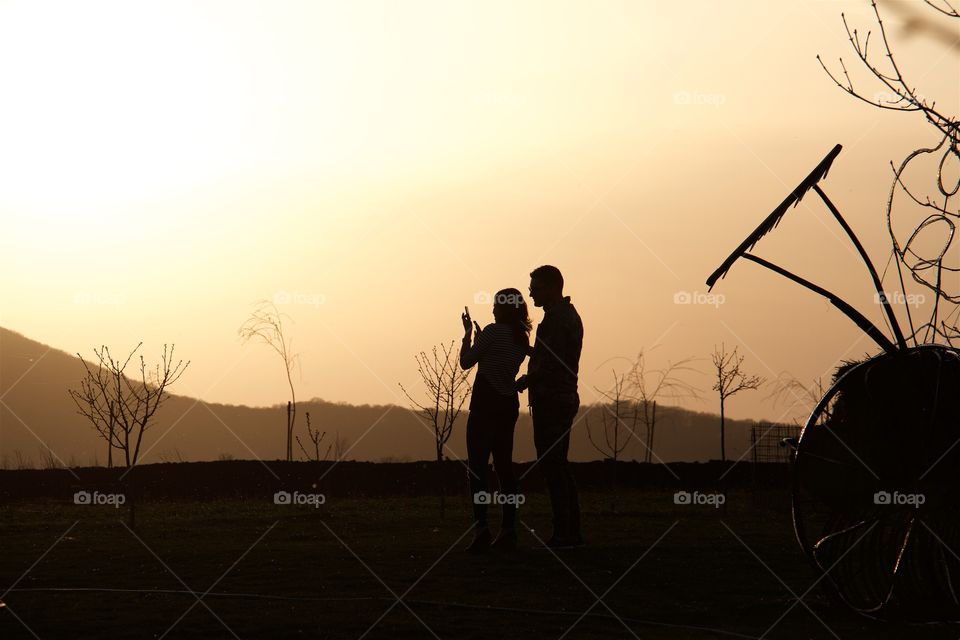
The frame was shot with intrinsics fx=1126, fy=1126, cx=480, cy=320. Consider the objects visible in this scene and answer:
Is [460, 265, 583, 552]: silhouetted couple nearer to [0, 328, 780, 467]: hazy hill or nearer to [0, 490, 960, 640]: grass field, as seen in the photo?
[0, 490, 960, 640]: grass field

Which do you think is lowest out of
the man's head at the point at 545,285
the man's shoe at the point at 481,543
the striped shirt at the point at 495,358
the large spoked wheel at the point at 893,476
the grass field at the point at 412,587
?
the grass field at the point at 412,587

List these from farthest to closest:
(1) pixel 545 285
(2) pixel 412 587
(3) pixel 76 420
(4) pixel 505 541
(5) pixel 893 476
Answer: (3) pixel 76 420 → (1) pixel 545 285 → (4) pixel 505 541 → (2) pixel 412 587 → (5) pixel 893 476

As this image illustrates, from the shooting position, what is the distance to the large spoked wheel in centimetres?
545

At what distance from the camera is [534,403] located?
8.52 meters

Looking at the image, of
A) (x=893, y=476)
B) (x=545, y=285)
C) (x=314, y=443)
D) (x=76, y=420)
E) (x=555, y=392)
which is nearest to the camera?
(x=893, y=476)

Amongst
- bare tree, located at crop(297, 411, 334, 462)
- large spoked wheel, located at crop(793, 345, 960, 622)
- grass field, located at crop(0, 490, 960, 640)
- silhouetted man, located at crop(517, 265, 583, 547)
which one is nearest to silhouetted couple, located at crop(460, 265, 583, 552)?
silhouetted man, located at crop(517, 265, 583, 547)

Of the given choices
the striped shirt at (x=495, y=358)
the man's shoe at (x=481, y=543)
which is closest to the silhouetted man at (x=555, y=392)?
the striped shirt at (x=495, y=358)

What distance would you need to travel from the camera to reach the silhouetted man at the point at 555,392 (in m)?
8.34

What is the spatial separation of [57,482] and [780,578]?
19.0 metres

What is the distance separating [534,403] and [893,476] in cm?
340

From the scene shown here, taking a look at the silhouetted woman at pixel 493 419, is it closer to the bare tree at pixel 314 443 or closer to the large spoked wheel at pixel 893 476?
the large spoked wheel at pixel 893 476

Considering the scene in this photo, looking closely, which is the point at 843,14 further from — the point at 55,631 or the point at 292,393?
the point at 292,393

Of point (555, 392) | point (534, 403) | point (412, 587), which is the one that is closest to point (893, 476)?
point (412, 587)

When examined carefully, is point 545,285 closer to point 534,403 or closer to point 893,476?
point 534,403
